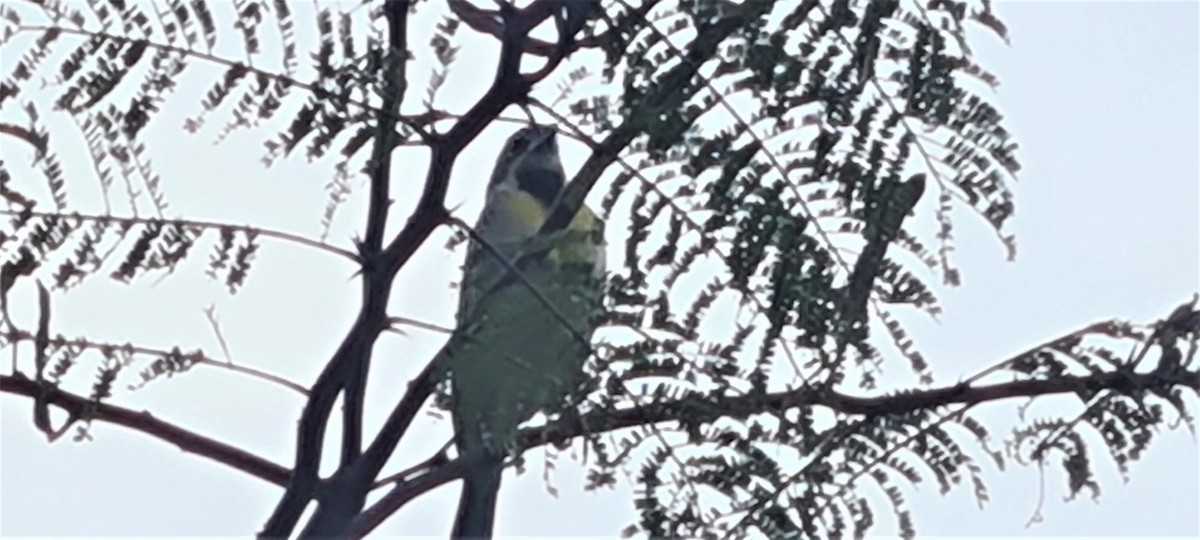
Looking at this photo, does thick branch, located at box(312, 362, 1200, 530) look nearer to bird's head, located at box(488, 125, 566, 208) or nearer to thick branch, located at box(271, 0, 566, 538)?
thick branch, located at box(271, 0, 566, 538)

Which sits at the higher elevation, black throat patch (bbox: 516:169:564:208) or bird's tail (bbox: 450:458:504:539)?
black throat patch (bbox: 516:169:564:208)

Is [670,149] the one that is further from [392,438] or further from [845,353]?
[392,438]

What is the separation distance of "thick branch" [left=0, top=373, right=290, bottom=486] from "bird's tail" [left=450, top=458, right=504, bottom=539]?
187mm

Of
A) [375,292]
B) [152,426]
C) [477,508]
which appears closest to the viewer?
[375,292]

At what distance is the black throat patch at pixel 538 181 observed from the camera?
2.46 metres

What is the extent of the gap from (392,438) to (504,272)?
0.48 feet

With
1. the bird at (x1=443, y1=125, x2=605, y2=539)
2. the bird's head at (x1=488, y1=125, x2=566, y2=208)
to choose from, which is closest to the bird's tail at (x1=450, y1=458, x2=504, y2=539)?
the bird at (x1=443, y1=125, x2=605, y2=539)

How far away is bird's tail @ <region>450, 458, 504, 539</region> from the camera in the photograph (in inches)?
58.8

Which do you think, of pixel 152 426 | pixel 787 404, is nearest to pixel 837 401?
pixel 787 404

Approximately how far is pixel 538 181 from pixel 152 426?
133cm

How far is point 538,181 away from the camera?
250 cm

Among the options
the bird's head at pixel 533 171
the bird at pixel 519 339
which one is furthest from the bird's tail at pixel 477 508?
the bird's head at pixel 533 171

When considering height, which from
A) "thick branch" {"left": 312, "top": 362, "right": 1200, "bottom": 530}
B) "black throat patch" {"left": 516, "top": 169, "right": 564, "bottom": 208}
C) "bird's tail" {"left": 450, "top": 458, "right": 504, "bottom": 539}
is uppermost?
"black throat patch" {"left": 516, "top": 169, "right": 564, "bottom": 208}

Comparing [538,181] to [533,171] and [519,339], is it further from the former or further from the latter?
[519,339]
